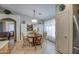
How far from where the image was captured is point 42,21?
23.2 feet

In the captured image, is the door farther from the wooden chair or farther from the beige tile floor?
the wooden chair

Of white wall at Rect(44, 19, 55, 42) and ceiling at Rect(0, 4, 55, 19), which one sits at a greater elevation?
ceiling at Rect(0, 4, 55, 19)

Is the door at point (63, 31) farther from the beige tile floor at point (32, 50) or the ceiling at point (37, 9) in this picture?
the ceiling at point (37, 9)

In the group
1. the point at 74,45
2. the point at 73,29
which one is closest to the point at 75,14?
the point at 73,29

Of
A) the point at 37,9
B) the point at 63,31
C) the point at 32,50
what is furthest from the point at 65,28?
the point at 37,9

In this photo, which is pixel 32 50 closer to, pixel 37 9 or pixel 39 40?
pixel 39 40

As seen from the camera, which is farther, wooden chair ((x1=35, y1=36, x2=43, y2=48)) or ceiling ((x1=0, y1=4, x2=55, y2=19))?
wooden chair ((x1=35, y1=36, x2=43, y2=48))

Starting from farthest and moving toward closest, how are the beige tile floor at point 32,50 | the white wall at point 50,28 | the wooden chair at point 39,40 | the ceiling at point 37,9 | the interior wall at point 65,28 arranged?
the white wall at point 50,28
the wooden chair at point 39,40
the ceiling at point 37,9
the beige tile floor at point 32,50
the interior wall at point 65,28

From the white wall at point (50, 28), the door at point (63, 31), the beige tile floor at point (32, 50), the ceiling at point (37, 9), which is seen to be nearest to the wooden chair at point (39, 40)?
the beige tile floor at point (32, 50)

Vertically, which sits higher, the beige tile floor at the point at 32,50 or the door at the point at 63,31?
the door at the point at 63,31

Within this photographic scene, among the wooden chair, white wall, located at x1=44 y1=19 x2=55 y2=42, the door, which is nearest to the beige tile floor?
the wooden chair

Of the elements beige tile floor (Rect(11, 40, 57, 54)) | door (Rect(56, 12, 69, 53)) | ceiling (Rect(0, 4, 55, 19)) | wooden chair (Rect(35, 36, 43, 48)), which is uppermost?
ceiling (Rect(0, 4, 55, 19))

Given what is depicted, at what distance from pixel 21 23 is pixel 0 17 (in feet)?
5.46

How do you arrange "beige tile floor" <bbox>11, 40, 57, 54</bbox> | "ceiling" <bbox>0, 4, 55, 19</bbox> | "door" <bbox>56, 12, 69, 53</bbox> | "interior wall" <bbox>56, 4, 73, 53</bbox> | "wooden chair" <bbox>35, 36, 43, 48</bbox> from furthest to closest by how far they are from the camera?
1. "wooden chair" <bbox>35, 36, 43, 48</bbox>
2. "ceiling" <bbox>0, 4, 55, 19</bbox>
3. "beige tile floor" <bbox>11, 40, 57, 54</bbox>
4. "door" <bbox>56, 12, 69, 53</bbox>
5. "interior wall" <bbox>56, 4, 73, 53</bbox>
